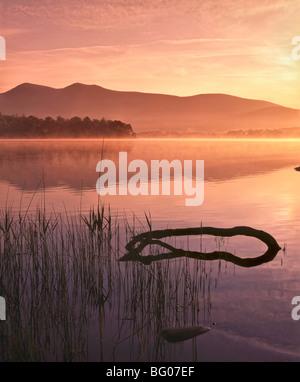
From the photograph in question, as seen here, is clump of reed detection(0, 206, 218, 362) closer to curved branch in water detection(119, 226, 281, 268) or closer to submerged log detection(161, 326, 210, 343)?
submerged log detection(161, 326, 210, 343)

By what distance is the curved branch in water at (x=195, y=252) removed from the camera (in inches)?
302

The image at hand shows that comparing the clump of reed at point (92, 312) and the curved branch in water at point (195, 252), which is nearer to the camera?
the clump of reed at point (92, 312)

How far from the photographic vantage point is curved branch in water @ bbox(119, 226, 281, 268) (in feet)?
25.1

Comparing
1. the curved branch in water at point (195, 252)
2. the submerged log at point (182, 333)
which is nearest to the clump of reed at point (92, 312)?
the submerged log at point (182, 333)

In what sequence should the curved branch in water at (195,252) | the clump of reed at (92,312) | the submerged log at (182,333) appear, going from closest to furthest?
the clump of reed at (92,312), the submerged log at (182,333), the curved branch in water at (195,252)

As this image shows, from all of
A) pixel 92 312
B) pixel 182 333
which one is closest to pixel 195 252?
pixel 92 312

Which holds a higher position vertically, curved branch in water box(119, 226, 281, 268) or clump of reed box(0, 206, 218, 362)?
curved branch in water box(119, 226, 281, 268)

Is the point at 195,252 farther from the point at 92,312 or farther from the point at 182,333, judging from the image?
the point at 182,333

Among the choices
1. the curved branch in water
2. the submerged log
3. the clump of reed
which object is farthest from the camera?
the curved branch in water

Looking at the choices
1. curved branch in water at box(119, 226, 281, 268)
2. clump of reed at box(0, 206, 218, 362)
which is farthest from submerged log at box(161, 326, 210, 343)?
curved branch in water at box(119, 226, 281, 268)

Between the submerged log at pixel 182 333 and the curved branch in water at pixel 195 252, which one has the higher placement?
the curved branch in water at pixel 195 252

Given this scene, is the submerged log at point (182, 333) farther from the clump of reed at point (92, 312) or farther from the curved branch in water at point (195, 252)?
the curved branch in water at point (195, 252)

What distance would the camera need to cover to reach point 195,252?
7832 millimetres
